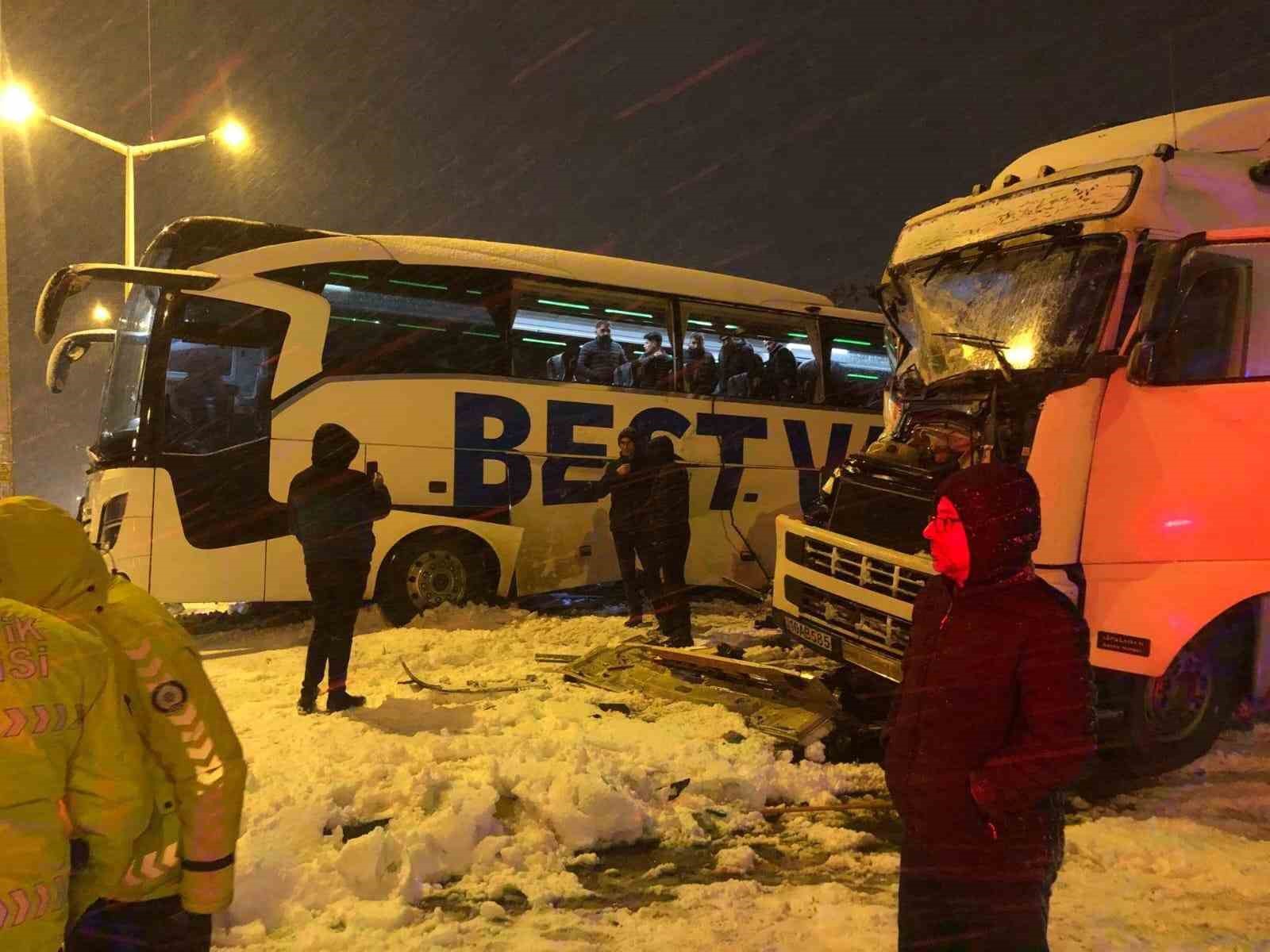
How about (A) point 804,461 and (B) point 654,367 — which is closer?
(B) point 654,367

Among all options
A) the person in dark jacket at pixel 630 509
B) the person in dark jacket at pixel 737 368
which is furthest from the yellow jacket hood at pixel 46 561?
the person in dark jacket at pixel 737 368

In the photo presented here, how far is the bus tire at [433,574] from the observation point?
971cm

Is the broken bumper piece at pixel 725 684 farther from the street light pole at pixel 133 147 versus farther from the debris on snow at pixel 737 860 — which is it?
the street light pole at pixel 133 147

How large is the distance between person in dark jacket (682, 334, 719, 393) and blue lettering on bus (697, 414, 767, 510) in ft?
1.20

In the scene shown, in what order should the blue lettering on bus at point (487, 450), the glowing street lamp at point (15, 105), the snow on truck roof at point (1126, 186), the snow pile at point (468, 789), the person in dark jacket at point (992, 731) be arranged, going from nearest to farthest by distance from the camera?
1. the person in dark jacket at point (992, 731)
2. the snow pile at point (468, 789)
3. the snow on truck roof at point (1126, 186)
4. the glowing street lamp at point (15, 105)
5. the blue lettering on bus at point (487, 450)

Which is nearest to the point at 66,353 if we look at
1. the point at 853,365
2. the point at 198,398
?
the point at 198,398

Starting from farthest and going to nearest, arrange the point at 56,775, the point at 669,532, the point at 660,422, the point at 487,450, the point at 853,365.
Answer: the point at 853,365 < the point at 660,422 < the point at 487,450 < the point at 669,532 < the point at 56,775

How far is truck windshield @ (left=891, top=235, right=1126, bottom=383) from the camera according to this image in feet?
18.0

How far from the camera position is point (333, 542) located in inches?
253

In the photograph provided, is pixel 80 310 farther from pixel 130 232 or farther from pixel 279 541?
pixel 279 541

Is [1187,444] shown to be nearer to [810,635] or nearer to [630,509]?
[810,635]

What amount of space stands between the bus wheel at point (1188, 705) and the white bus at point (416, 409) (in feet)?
20.4

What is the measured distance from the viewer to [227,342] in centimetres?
904

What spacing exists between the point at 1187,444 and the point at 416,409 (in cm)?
709
